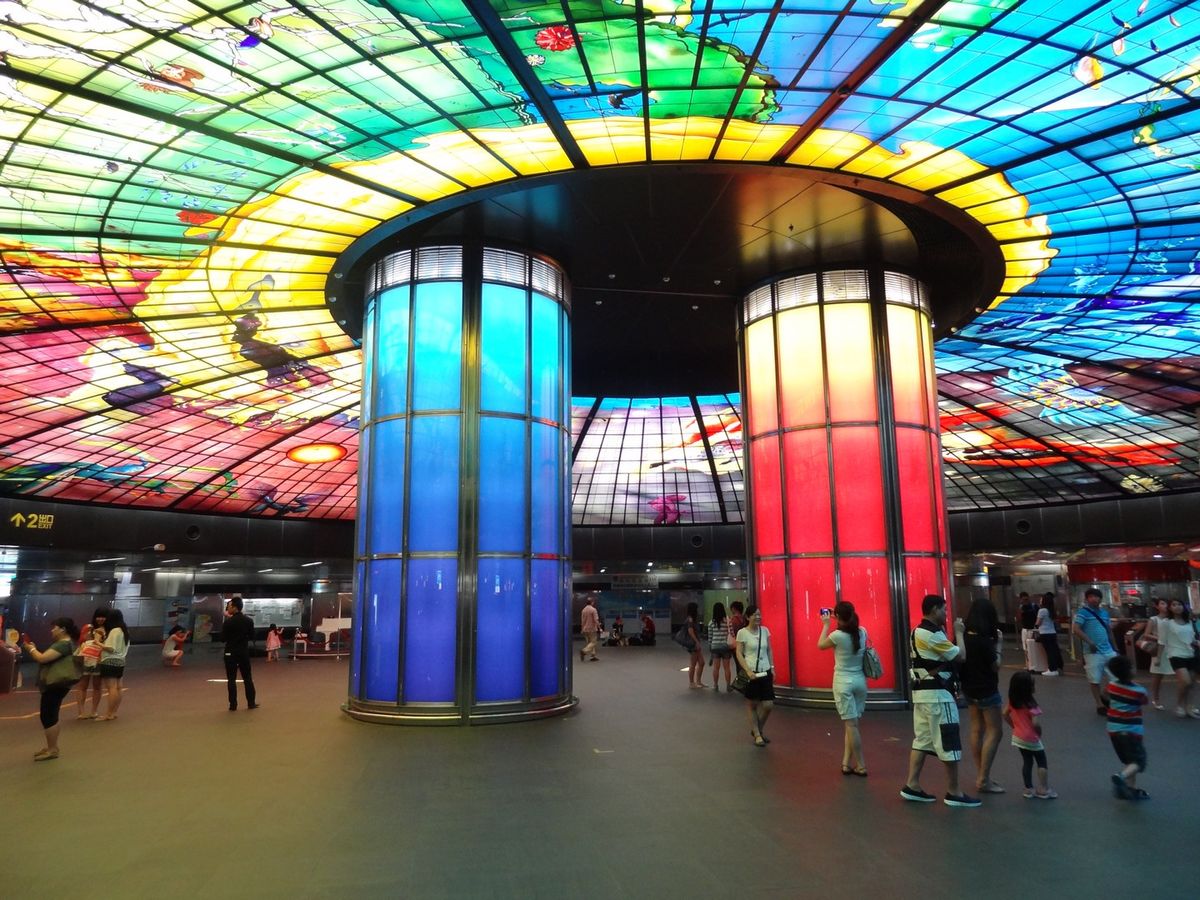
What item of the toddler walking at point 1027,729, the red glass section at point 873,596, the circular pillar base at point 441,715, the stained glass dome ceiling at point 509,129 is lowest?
the circular pillar base at point 441,715

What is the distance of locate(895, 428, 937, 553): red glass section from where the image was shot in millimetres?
16172

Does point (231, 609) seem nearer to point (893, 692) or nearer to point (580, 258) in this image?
point (580, 258)

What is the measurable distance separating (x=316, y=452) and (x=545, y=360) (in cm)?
2302

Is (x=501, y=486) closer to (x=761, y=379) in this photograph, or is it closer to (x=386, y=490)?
(x=386, y=490)

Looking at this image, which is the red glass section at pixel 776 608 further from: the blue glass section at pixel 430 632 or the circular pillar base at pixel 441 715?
the blue glass section at pixel 430 632

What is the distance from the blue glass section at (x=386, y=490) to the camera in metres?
14.6

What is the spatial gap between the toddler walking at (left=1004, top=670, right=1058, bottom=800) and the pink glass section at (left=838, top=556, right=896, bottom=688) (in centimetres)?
741

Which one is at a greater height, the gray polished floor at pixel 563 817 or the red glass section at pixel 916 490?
the red glass section at pixel 916 490

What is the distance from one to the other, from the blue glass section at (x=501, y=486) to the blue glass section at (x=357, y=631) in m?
2.46

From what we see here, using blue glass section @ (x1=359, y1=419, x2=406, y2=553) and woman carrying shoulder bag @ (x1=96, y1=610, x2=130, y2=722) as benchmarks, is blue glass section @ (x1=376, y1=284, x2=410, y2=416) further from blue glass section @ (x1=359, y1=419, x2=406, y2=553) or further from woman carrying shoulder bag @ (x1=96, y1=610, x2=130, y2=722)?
woman carrying shoulder bag @ (x1=96, y1=610, x2=130, y2=722)

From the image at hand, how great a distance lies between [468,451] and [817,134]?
798 cm

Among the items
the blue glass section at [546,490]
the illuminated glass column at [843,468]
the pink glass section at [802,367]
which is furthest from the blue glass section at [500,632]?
the pink glass section at [802,367]

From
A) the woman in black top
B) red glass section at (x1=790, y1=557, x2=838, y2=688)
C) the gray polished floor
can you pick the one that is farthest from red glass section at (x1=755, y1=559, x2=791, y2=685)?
the woman in black top

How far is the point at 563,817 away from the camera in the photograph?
25.0ft
